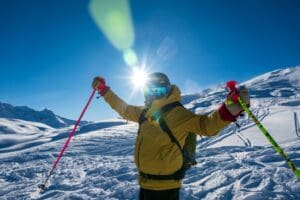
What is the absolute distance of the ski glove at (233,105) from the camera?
3.34 metres

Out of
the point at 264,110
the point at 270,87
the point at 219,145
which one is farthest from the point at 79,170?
the point at 270,87

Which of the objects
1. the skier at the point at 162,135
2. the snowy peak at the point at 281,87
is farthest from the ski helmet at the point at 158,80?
the snowy peak at the point at 281,87

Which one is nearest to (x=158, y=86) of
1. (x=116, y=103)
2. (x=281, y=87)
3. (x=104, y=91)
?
(x=116, y=103)

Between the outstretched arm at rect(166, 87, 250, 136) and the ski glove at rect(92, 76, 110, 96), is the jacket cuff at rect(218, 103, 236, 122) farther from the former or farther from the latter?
the ski glove at rect(92, 76, 110, 96)

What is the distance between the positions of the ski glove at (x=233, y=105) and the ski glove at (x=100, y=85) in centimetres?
242

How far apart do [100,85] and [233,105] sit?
261cm

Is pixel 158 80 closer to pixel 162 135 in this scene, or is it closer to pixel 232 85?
pixel 162 135

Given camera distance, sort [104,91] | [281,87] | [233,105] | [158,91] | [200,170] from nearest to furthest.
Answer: [233,105], [158,91], [104,91], [200,170], [281,87]

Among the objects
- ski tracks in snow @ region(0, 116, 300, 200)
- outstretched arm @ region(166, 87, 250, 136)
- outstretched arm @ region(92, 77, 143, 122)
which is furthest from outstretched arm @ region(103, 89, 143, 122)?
ski tracks in snow @ region(0, 116, 300, 200)

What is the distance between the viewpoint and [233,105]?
341 cm

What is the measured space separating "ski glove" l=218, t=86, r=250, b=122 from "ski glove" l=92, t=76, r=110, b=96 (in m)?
2.42

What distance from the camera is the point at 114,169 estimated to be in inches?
1649

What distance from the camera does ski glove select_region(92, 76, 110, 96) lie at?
5.53 m

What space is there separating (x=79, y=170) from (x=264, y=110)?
140 ft
